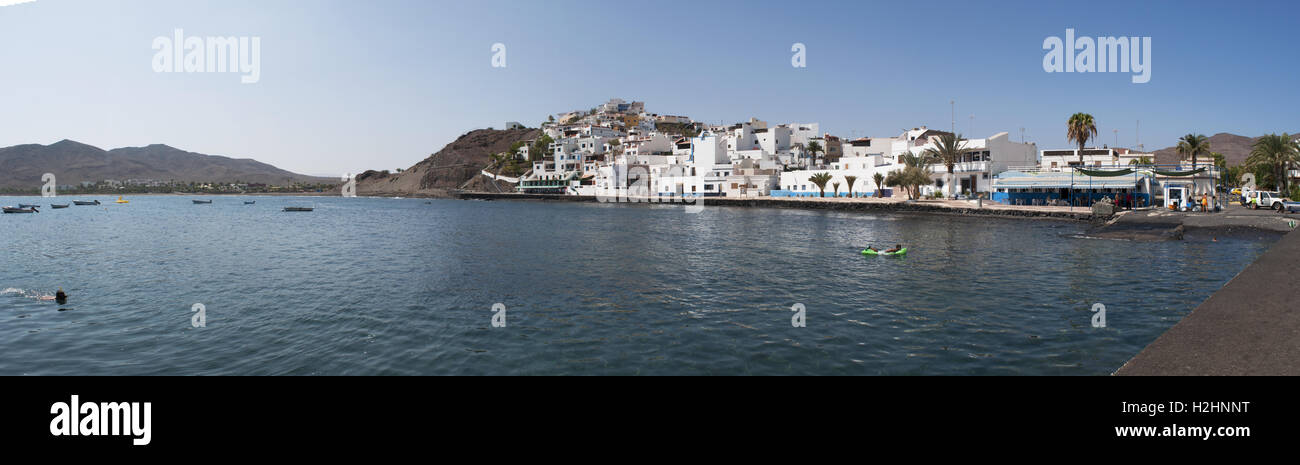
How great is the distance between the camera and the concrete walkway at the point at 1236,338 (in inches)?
354

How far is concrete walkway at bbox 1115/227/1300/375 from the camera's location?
8.98m

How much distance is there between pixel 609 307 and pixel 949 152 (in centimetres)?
7235

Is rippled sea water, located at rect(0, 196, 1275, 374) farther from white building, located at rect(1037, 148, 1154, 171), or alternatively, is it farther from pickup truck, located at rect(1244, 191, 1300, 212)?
white building, located at rect(1037, 148, 1154, 171)

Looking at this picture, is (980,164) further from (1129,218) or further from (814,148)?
(814,148)

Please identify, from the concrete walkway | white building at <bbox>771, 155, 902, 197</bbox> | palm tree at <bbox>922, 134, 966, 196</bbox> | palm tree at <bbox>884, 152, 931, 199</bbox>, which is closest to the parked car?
palm tree at <bbox>922, 134, 966, 196</bbox>

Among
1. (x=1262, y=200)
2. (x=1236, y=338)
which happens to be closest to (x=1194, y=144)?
(x=1262, y=200)

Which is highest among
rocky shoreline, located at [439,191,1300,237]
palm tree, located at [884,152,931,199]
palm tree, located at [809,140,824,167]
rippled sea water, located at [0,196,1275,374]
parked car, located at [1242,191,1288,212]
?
palm tree, located at [809,140,824,167]

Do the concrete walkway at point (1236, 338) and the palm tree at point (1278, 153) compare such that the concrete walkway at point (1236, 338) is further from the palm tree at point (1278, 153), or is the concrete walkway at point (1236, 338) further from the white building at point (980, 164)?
the white building at point (980, 164)

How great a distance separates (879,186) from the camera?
92.4m

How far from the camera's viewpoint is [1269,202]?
52406 millimetres

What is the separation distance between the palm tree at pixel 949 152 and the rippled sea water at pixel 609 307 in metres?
44.2

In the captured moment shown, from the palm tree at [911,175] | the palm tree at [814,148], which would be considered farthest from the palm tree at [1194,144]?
the palm tree at [814,148]

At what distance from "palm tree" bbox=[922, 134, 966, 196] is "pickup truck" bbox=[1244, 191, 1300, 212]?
27985mm
